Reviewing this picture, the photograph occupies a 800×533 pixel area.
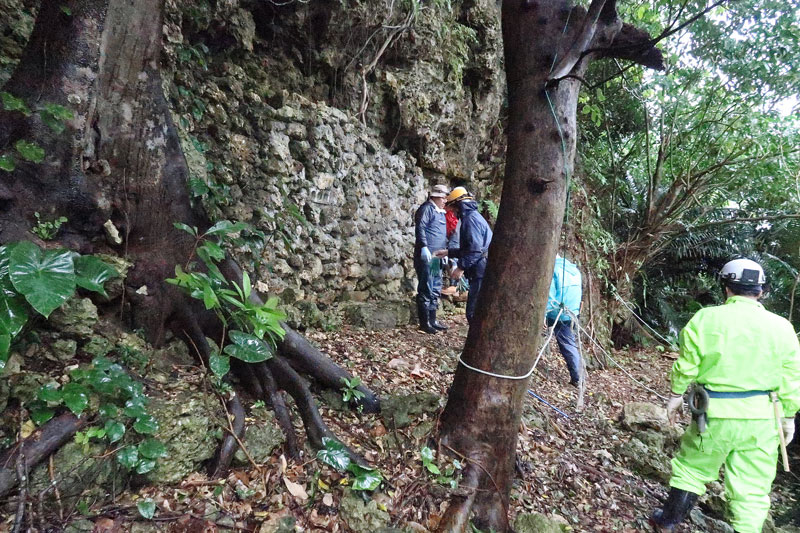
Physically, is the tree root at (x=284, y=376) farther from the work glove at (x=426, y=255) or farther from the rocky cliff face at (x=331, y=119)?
the work glove at (x=426, y=255)

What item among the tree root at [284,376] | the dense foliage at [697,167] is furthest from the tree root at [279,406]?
the dense foliage at [697,167]

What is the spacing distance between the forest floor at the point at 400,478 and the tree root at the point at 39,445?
312mm

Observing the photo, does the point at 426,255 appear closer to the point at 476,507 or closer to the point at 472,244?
the point at 472,244

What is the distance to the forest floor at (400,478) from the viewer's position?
6.52 ft

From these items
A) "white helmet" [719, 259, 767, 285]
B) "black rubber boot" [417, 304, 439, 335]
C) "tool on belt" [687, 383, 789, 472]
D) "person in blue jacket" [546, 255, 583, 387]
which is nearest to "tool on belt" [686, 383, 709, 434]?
"tool on belt" [687, 383, 789, 472]

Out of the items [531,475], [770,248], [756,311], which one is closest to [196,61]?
[531,475]

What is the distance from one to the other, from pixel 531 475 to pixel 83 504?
2.65m

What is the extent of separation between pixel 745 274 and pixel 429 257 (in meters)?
3.37

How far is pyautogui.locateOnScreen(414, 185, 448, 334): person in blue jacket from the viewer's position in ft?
18.5

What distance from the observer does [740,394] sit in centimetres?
272

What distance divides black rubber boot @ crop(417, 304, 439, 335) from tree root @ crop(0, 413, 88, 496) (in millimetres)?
4124

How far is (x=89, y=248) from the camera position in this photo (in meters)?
2.40

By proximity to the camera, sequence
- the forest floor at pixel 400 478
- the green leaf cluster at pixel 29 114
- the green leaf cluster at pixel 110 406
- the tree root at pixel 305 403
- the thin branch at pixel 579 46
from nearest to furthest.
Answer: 1. the green leaf cluster at pixel 110 406
2. the forest floor at pixel 400 478
3. the green leaf cluster at pixel 29 114
4. the thin branch at pixel 579 46
5. the tree root at pixel 305 403

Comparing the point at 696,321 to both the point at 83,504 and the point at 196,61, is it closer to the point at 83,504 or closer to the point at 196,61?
the point at 83,504
